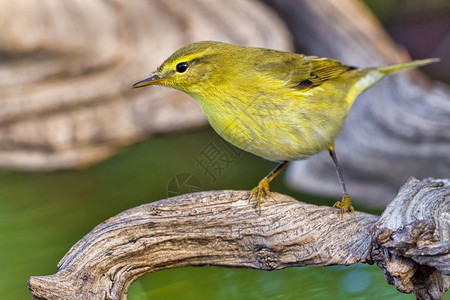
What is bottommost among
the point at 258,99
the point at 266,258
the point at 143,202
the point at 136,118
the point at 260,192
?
the point at 266,258

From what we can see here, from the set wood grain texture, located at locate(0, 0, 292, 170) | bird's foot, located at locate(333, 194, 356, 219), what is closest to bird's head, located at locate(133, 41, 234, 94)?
→ bird's foot, located at locate(333, 194, 356, 219)

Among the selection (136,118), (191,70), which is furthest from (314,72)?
(136,118)

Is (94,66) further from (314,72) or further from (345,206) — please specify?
(345,206)

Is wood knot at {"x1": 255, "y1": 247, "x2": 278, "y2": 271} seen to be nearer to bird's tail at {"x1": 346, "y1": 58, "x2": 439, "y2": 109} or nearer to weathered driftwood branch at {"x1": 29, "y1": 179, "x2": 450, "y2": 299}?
weathered driftwood branch at {"x1": 29, "y1": 179, "x2": 450, "y2": 299}

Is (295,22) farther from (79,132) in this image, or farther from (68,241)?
(68,241)

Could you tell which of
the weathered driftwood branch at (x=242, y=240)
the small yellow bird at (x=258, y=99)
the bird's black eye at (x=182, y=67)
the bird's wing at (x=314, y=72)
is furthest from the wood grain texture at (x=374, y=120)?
the bird's black eye at (x=182, y=67)

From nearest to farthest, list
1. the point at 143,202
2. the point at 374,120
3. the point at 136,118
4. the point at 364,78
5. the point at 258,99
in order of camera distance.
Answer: the point at 258,99
the point at 364,78
the point at 143,202
the point at 374,120
the point at 136,118
